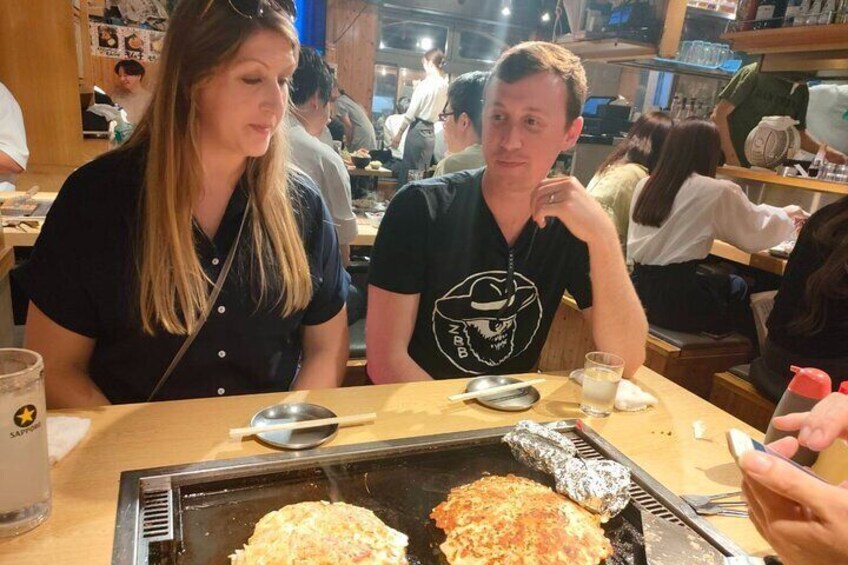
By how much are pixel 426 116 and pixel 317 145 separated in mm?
4540

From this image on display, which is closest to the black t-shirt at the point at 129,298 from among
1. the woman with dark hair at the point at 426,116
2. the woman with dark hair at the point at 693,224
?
the woman with dark hair at the point at 693,224

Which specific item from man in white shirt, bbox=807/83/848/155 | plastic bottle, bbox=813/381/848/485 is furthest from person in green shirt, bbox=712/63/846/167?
plastic bottle, bbox=813/381/848/485

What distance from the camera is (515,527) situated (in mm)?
Answer: 968

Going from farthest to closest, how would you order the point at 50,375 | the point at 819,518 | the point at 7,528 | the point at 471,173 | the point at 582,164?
the point at 582,164 → the point at 471,173 → the point at 50,375 → the point at 7,528 → the point at 819,518

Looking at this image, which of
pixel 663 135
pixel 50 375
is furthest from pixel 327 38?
pixel 50 375

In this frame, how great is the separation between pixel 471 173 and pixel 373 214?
230 cm

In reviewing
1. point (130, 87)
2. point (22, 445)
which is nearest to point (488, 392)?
point (22, 445)

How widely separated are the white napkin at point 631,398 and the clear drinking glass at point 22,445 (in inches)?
45.0

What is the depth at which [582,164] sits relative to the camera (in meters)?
6.11

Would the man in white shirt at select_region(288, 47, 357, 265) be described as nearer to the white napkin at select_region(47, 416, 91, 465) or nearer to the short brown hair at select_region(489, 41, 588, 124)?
the short brown hair at select_region(489, 41, 588, 124)

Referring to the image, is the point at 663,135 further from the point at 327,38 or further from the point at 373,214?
the point at 327,38

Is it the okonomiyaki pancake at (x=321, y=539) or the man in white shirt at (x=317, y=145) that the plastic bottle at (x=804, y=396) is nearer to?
the okonomiyaki pancake at (x=321, y=539)

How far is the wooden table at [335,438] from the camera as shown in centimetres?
84

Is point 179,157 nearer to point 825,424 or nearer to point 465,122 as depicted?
point 825,424
